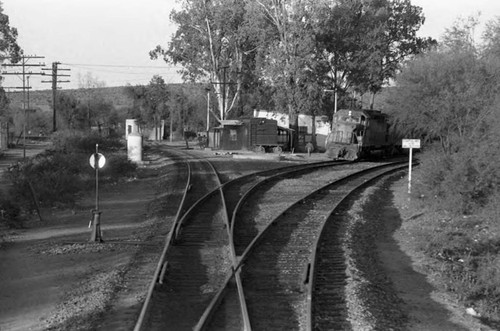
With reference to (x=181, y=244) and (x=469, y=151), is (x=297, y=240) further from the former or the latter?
(x=469, y=151)

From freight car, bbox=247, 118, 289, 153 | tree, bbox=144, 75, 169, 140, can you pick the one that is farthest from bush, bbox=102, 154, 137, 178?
tree, bbox=144, 75, 169, 140

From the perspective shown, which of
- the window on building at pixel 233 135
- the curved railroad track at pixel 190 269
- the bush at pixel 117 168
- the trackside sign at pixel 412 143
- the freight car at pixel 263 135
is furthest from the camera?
the window on building at pixel 233 135

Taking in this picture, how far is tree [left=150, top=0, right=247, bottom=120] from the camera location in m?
57.5

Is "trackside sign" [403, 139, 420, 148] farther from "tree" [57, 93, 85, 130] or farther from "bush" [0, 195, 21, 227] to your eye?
"tree" [57, 93, 85, 130]

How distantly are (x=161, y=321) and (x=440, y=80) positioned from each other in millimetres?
22783

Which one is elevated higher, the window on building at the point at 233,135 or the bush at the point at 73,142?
the window on building at the point at 233,135

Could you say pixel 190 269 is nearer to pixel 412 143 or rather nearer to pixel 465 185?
pixel 465 185

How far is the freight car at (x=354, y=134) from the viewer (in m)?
40.2

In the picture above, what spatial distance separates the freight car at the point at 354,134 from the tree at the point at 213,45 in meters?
18.7

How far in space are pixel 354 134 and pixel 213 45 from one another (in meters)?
25.0

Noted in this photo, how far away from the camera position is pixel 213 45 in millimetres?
60062

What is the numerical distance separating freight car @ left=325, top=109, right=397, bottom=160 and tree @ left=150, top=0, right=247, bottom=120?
18.7 meters

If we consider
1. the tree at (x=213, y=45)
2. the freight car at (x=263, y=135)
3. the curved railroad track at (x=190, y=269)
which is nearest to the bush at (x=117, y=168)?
the curved railroad track at (x=190, y=269)

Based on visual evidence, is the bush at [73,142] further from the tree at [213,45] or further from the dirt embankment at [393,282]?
the dirt embankment at [393,282]
